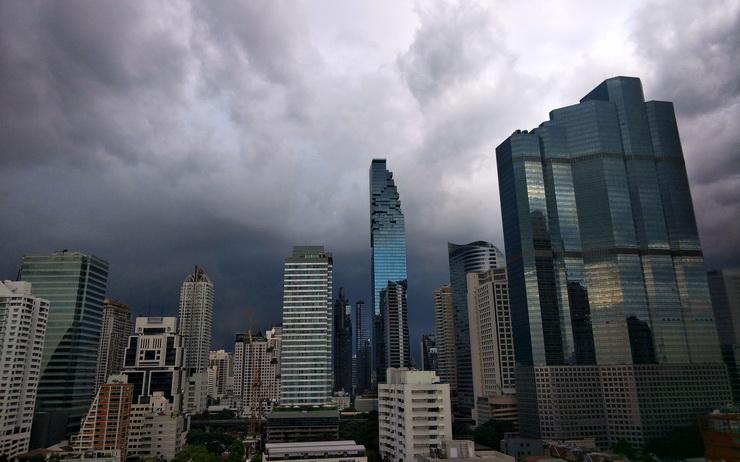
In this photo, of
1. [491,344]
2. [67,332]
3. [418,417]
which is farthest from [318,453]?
[491,344]

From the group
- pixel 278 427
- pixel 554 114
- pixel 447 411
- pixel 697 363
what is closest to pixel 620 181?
pixel 554 114

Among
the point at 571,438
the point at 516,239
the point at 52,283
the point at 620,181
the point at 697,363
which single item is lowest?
the point at 571,438

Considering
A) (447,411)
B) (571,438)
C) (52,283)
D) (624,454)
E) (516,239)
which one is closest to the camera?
(447,411)

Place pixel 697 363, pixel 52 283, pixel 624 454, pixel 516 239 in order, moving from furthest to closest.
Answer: pixel 516 239
pixel 52 283
pixel 697 363
pixel 624 454

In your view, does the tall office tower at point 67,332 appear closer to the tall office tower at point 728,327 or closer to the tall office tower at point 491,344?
the tall office tower at point 491,344

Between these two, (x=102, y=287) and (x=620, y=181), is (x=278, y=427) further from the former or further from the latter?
(x=620, y=181)

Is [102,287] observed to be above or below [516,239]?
below

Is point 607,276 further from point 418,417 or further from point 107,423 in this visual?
point 107,423
